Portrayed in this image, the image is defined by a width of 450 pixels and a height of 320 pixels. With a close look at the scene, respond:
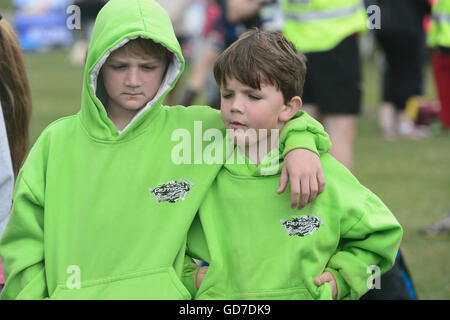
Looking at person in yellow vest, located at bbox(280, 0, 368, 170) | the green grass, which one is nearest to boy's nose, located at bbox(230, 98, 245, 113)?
the green grass

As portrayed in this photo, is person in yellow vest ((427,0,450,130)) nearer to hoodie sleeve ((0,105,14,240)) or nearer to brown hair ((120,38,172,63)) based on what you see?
brown hair ((120,38,172,63))

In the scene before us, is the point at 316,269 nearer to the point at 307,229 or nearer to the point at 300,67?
the point at 307,229

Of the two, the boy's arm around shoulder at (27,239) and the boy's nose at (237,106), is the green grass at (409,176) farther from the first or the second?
the boy's arm around shoulder at (27,239)

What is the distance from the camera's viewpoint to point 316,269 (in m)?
2.80

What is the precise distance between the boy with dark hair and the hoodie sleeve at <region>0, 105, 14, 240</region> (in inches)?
36.2

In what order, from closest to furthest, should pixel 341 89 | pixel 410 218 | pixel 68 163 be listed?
pixel 68 163
pixel 341 89
pixel 410 218

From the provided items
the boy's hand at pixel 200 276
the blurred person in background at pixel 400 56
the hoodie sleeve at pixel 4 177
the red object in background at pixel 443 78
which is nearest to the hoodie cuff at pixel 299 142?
the boy's hand at pixel 200 276

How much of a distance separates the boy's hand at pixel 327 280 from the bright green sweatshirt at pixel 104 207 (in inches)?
13.0

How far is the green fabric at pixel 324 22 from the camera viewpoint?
531 centimetres

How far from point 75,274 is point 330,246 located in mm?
885

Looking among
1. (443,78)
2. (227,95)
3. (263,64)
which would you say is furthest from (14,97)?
(443,78)

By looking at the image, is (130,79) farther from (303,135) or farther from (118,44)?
(303,135)

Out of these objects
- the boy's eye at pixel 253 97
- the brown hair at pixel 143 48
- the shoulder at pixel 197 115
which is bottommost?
the shoulder at pixel 197 115
